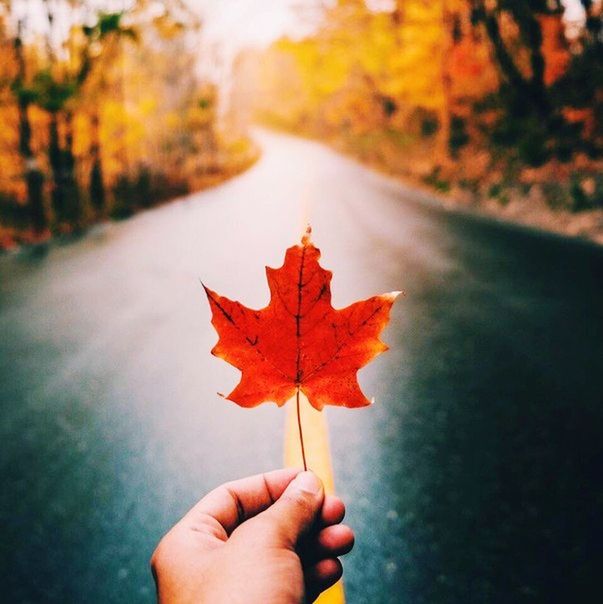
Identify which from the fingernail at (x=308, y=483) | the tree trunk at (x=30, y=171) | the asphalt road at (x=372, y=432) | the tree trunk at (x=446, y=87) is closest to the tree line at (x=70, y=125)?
the tree trunk at (x=30, y=171)

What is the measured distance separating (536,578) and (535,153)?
11462 millimetres

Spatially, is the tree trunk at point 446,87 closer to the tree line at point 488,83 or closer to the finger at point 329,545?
Result: the tree line at point 488,83

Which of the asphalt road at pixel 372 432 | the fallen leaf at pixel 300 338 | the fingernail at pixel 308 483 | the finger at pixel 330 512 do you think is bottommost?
the asphalt road at pixel 372 432

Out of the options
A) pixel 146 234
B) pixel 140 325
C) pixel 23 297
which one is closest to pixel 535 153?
pixel 146 234

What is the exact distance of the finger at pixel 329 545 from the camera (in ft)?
3.06

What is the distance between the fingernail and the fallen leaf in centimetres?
19

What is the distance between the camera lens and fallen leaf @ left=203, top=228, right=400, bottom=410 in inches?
30.3

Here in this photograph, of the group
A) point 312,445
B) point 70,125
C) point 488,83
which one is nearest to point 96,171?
point 70,125

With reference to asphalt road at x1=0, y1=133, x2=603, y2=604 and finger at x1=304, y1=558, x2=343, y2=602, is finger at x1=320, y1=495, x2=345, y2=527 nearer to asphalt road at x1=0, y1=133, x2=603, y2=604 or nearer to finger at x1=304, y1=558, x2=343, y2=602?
finger at x1=304, y1=558, x2=343, y2=602

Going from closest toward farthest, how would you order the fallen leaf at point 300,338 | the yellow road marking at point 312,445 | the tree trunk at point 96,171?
the fallen leaf at point 300,338
the yellow road marking at point 312,445
the tree trunk at point 96,171

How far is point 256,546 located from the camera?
0.83 meters

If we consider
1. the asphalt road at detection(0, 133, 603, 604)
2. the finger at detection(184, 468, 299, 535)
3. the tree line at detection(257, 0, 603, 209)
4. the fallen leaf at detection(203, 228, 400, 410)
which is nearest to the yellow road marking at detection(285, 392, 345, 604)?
the asphalt road at detection(0, 133, 603, 604)

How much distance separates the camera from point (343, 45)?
21641mm

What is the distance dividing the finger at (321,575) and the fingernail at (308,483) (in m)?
0.14
